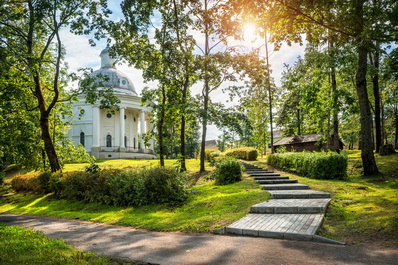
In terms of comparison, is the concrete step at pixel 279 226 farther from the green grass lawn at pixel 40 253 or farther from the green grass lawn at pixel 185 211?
the green grass lawn at pixel 40 253

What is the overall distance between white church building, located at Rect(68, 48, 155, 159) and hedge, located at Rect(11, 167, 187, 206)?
31.5 metres

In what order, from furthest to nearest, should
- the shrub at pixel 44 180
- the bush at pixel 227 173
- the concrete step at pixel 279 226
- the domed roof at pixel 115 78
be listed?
the domed roof at pixel 115 78 < the shrub at pixel 44 180 < the bush at pixel 227 173 < the concrete step at pixel 279 226

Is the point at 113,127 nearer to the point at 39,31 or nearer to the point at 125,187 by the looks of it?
the point at 39,31

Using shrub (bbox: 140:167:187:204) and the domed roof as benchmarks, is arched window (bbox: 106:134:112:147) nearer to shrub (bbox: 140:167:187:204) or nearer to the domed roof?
the domed roof

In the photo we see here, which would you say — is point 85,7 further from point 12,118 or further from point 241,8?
point 241,8

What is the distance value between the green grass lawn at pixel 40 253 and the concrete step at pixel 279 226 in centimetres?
302

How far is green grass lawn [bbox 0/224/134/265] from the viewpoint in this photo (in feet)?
15.2

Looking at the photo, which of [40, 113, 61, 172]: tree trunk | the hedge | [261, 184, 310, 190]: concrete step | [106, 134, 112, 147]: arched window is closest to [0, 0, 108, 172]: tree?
[40, 113, 61, 172]: tree trunk

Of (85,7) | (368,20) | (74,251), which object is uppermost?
(85,7)

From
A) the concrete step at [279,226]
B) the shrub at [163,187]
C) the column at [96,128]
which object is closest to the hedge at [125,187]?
the shrub at [163,187]

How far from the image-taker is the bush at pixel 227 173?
1481 cm

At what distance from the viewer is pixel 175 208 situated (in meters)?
10.3

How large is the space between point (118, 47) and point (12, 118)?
8.33m

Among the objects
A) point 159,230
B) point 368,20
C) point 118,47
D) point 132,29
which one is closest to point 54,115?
point 118,47
